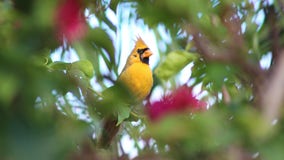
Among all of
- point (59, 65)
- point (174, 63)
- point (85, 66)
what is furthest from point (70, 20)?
point (174, 63)

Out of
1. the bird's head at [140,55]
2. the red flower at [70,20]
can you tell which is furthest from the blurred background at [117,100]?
the bird's head at [140,55]

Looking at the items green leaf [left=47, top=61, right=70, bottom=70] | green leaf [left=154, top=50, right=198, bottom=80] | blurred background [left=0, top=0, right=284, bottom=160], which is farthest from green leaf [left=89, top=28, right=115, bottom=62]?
green leaf [left=154, top=50, right=198, bottom=80]

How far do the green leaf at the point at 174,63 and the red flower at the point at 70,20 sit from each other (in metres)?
0.66

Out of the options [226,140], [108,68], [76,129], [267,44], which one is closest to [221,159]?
[226,140]

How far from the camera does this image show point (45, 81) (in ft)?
1.61

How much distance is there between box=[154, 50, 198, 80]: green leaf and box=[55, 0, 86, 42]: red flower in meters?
0.66

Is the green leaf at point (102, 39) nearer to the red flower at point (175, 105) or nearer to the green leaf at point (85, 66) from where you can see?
the red flower at point (175, 105)

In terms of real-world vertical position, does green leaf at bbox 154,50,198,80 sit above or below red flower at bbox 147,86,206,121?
above

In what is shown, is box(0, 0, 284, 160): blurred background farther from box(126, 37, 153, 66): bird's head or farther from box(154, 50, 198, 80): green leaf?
box(126, 37, 153, 66): bird's head

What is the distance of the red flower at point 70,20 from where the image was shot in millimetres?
489

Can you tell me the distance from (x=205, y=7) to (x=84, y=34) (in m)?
0.16

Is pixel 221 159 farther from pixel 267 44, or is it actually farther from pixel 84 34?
pixel 267 44

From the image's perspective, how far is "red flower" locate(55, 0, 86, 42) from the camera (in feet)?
1.60

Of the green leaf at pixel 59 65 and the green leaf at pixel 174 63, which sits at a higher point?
the green leaf at pixel 174 63
